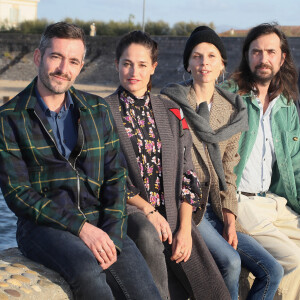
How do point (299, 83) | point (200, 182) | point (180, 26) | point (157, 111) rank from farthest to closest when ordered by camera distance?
point (180, 26) → point (299, 83) → point (200, 182) → point (157, 111)

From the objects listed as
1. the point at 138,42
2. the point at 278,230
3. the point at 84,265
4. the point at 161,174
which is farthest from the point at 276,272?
the point at 138,42

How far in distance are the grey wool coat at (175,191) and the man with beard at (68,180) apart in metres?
0.22

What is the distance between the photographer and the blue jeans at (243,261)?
11.2ft

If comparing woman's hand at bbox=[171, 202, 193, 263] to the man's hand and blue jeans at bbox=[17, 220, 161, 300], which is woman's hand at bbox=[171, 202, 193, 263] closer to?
blue jeans at bbox=[17, 220, 161, 300]

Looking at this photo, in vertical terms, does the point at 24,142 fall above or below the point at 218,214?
above

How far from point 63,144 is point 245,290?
149 cm

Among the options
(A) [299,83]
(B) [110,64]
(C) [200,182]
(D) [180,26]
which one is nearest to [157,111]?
(C) [200,182]

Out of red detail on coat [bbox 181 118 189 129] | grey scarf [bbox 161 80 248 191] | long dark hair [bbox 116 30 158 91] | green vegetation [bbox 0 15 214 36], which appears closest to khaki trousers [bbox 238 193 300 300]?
grey scarf [bbox 161 80 248 191]

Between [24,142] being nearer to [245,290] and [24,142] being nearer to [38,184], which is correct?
[38,184]

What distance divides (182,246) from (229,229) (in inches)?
19.7

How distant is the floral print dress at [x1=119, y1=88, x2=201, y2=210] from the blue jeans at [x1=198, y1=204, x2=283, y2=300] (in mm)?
214

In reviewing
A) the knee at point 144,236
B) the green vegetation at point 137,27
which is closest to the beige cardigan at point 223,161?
the knee at point 144,236

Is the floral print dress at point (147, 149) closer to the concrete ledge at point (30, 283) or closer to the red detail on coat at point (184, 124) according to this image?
the red detail on coat at point (184, 124)

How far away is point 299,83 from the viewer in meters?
4.70
